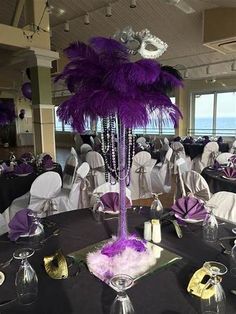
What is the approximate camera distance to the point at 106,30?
7.91 m

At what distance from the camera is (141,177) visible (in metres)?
4.85

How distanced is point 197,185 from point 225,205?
0.94 m

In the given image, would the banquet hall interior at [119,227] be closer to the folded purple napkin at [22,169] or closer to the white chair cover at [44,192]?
the white chair cover at [44,192]

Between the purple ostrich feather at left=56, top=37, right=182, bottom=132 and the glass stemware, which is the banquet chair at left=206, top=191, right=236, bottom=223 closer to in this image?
the glass stemware

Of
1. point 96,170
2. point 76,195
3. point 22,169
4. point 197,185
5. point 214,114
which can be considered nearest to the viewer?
point 197,185

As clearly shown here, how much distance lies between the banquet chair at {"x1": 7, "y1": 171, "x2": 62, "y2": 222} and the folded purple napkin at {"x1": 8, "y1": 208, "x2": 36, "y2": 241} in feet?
4.95

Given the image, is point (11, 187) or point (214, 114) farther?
point (214, 114)

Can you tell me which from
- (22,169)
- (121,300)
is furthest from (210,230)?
(22,169)

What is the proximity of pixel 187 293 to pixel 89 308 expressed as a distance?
1.22ft

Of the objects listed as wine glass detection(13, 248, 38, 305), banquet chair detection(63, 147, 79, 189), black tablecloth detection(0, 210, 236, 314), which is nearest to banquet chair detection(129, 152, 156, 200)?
banquet chair detection(63, 147, 79, 189)

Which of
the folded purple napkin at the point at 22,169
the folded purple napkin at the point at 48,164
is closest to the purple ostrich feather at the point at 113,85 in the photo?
the folded purple napkin at the point at 22,169

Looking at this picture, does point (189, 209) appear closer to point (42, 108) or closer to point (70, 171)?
point (70, 171)

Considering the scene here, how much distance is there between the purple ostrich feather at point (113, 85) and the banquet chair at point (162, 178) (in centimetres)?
410

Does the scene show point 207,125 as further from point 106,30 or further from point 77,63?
point 77,63
